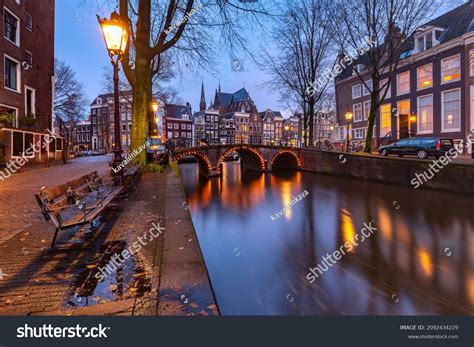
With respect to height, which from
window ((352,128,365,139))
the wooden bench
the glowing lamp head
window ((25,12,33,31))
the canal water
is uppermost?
window ((25,12,33,31))

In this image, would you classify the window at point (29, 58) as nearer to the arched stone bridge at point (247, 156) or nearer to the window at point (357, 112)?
Answer: the arched stone bridge at point (247, 156)

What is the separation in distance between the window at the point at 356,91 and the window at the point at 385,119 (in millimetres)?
5261

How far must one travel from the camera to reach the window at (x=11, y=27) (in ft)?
63.8

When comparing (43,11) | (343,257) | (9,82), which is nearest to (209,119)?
(43,11)

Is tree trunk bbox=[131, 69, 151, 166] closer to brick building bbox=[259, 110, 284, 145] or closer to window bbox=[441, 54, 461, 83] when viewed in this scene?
window bbox=[441, 54, 461, 83]

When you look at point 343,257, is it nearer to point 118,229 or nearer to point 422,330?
point 422,330

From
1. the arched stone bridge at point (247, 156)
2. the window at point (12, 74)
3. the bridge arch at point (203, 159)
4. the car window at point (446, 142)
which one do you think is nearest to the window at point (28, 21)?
the window at point (12, 74)

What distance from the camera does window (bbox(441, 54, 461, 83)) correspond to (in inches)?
1027

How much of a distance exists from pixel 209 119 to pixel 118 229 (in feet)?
260

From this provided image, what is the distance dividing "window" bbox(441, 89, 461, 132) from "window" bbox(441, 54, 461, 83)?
A: 111cm

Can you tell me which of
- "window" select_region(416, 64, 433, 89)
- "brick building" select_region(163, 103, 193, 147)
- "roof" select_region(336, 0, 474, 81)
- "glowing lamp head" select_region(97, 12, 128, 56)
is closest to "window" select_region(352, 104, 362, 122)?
"roof" select_region(336, 0, 474, 81)

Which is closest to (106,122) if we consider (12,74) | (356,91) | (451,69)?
(12,74)

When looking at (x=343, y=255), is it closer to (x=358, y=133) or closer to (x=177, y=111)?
(x=358, y=133)

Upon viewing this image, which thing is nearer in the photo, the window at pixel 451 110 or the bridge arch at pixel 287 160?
the window at pixel 451 110
